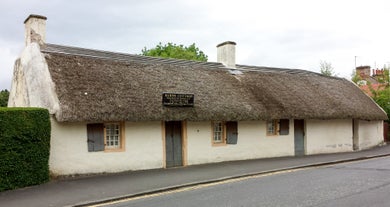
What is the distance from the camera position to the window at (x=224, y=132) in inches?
666

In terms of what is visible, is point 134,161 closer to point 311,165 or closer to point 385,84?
point 311,165

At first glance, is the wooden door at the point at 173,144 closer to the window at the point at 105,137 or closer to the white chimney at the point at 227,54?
the window at the point at 105,137

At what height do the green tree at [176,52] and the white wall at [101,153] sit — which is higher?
the green tree at [176,52]

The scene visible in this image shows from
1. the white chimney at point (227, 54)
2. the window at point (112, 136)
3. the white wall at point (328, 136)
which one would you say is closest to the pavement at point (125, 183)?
the window at point (112, 136)

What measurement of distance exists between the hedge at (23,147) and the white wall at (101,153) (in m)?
0.71

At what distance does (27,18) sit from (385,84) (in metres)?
26.2

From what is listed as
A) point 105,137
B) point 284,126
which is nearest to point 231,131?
point 284,126

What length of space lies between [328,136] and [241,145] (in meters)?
6.78

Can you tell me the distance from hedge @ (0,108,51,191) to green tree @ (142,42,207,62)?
27244 mm

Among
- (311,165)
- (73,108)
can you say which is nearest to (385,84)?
(311,165)

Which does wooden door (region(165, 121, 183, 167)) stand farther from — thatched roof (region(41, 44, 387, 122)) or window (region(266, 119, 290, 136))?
window (region(266, 119, 290, 136))

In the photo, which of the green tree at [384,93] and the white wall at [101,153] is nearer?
the white wall at [101,153]

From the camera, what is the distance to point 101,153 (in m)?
13.6

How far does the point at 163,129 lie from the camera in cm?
1509
